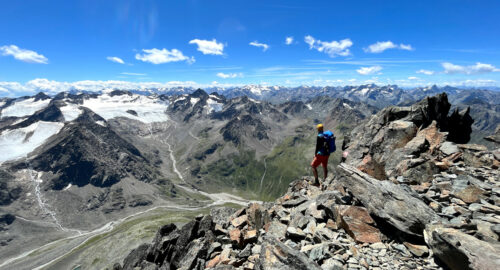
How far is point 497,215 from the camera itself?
46.6ft

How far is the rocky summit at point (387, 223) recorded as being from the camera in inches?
499

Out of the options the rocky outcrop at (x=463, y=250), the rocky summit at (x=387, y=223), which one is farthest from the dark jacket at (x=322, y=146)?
the rocky outcrop at (x=463, y=250)

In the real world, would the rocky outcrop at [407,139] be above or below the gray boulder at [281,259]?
above

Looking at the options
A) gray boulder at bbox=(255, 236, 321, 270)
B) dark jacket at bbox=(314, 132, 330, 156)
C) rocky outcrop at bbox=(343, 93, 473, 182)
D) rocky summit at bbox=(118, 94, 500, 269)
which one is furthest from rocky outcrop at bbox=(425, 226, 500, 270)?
dark jacket at bbox=(314, 132, 330, 156)

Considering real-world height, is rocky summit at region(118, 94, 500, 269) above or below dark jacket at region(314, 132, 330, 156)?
below

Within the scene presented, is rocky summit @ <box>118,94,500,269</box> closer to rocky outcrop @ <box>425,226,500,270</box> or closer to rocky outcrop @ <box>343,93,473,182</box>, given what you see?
rocky outcrop @ <box>425,226,500,270</box>

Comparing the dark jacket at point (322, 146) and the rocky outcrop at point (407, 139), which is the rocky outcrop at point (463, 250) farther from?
the dark jacket at point (322, 146)

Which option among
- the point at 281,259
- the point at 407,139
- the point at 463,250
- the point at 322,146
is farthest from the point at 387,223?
the point at 407,139

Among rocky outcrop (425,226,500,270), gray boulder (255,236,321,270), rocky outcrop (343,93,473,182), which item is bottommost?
gray boulder (255,236,321,270)

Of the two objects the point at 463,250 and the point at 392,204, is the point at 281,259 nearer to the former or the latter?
the point at 392,204

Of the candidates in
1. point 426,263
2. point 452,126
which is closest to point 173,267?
point 426,263

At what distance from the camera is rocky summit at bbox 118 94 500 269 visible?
12672 millimetres

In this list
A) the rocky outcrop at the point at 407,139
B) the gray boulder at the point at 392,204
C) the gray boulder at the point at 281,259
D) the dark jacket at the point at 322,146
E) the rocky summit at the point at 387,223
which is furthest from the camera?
the dark jacket at the point at 322,146

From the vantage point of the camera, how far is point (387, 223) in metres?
15.6
